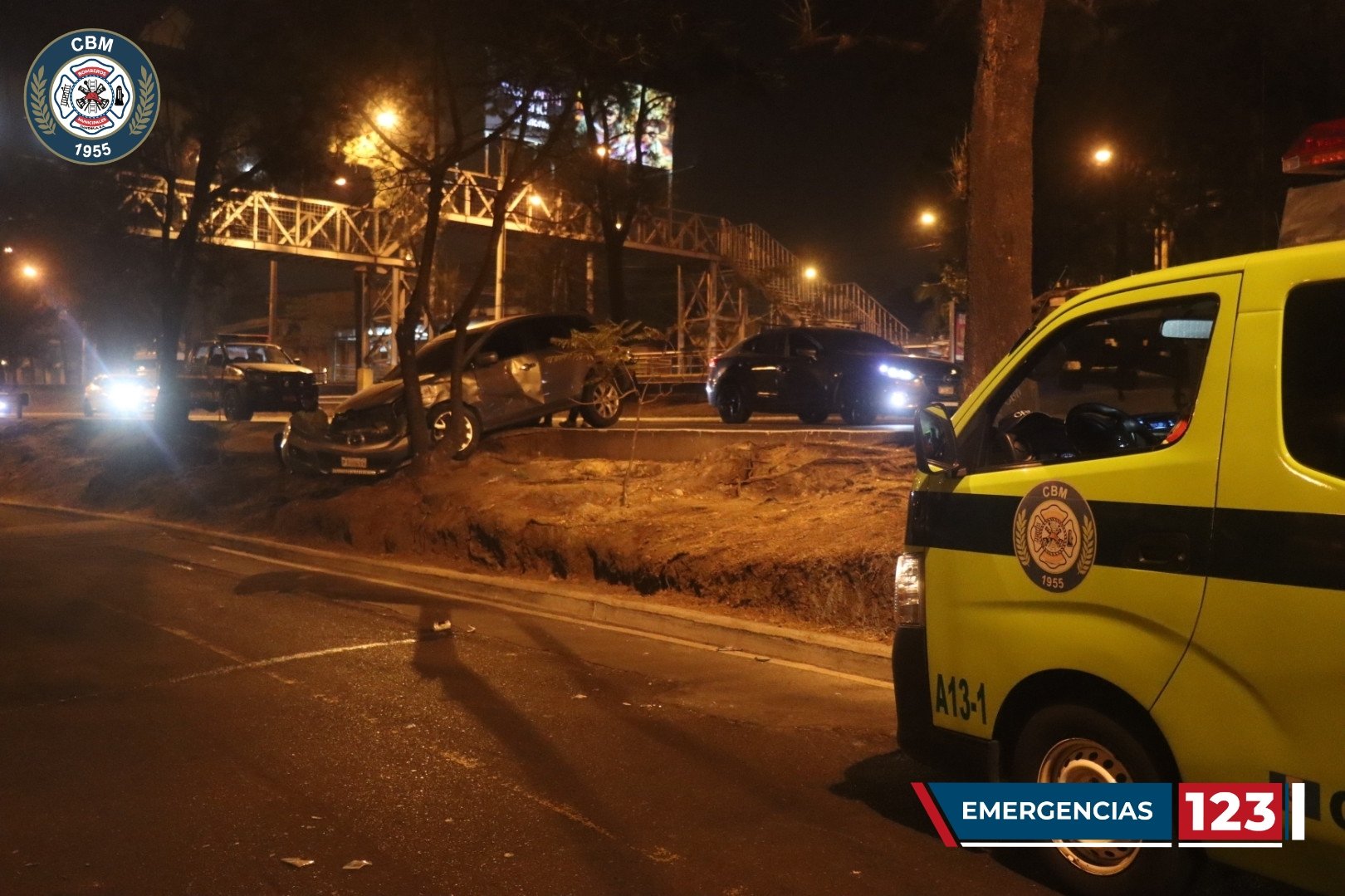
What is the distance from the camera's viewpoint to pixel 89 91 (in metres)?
20.0

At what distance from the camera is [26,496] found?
22.7 meters

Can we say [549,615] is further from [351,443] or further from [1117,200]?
[1117,200]

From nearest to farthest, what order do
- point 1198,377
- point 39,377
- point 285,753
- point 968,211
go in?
point 1198,377
point 285,753
point 968,211
point 39,377

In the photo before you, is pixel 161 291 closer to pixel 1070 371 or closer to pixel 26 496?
pixel 26 496

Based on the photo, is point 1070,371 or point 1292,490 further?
point 1070,371

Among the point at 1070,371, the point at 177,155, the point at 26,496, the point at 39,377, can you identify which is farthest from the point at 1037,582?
the point at 39,377

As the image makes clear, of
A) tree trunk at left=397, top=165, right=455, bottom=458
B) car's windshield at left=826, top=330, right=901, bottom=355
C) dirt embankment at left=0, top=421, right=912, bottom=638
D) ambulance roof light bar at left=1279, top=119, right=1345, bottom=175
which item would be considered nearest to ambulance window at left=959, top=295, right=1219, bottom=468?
ambulance roof light bar at left=1279, top=119, right=1345, bottom=175

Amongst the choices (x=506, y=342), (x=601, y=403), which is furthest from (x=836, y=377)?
(x=506, y=342)

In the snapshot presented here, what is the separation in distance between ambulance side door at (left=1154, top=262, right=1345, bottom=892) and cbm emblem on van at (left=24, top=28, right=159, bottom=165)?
19.5 m

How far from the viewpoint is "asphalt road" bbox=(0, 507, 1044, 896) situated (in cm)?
493

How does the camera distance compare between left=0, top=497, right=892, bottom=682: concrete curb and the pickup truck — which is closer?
left=0, top=497, right=892, bottom=682: concrete curb

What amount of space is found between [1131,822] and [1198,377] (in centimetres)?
148

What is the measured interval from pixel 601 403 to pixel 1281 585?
15.2 m

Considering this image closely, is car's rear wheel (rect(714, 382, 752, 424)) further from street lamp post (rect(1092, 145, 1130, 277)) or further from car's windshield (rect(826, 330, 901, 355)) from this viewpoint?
street lamp post (rect(1092, 145, 1130, 277))
